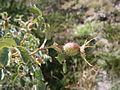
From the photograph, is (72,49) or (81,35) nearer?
(72,49)

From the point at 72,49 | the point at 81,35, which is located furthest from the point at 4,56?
the point at 81,35

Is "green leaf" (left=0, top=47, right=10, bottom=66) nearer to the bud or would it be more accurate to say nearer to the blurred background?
the bud

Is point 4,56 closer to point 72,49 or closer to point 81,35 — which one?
point 72,49

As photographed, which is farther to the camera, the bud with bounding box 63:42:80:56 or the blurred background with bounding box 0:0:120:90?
the blurred background with bounding box 0:0:120:90

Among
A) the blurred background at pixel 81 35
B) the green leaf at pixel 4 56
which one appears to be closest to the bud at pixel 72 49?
the green leaf at pixel 4 56

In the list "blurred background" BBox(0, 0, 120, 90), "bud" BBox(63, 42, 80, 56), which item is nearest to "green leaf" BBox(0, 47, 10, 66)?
"bud" BBox(63, 42, 80, 56)

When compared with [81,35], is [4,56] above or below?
below

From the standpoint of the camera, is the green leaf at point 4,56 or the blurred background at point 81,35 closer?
the green leaf at point 4,56

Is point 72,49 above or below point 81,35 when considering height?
below

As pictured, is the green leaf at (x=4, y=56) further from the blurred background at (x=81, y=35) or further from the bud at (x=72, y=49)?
the blurred background at (x=81, y=35)

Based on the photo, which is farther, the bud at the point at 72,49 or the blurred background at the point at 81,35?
the blurred background at the point at 81,35

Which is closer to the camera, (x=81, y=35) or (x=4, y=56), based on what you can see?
(x=4, y=56)

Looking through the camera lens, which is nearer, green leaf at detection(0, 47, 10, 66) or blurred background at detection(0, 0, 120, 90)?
green leaf at detection(0, 47, 10, 66)
